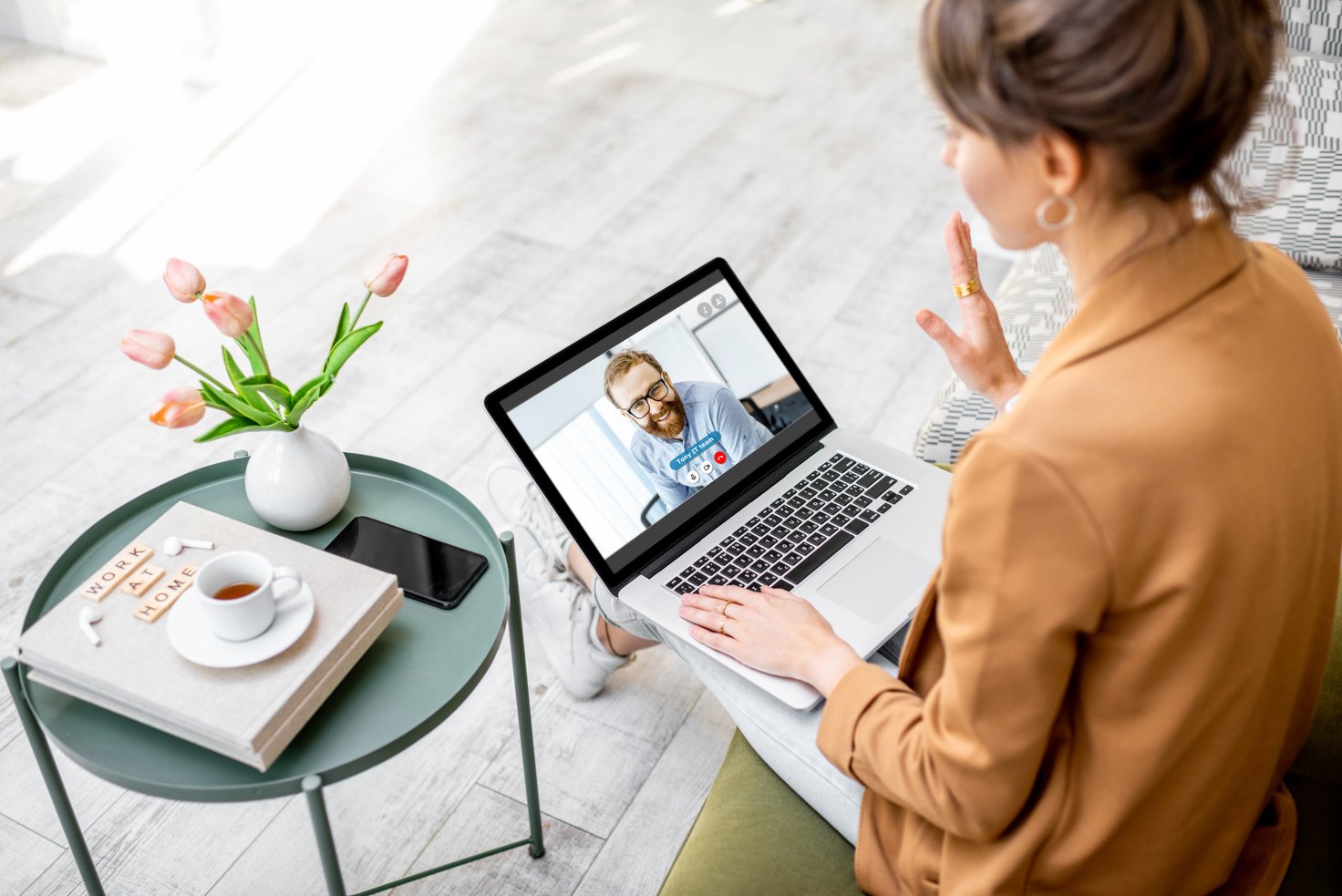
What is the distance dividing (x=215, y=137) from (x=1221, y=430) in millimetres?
3016

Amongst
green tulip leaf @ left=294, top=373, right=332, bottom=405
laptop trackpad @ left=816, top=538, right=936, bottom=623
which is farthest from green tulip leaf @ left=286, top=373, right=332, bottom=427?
laptop trackpad @ left=816, top=538, right=936, bottom=623

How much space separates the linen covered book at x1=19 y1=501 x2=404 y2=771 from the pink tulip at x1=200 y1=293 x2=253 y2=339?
221 millimetres

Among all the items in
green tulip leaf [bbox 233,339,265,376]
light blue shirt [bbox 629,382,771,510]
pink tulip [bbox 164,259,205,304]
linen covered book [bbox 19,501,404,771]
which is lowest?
light blue shirt [bbox 629,382,771,510]

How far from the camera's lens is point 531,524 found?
1689 mm

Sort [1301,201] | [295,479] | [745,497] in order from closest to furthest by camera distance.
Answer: [295,479]
[745,497]
[1301,201]

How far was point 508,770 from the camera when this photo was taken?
1655 mm

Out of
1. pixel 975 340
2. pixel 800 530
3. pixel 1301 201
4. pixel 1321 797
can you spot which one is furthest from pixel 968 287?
pixel 1301 201

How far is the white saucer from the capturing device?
1036 millimetres

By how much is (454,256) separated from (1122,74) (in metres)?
2.20

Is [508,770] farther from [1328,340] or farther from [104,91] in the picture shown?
[104,91]

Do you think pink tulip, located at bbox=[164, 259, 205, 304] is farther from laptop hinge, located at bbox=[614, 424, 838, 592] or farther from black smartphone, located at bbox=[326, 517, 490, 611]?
laptop hinge, located at bbox=[614, 424, 838, 592]

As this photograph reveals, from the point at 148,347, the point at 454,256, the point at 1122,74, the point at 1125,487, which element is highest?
the point at 1122,74

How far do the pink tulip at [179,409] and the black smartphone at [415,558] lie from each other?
0.76 feet

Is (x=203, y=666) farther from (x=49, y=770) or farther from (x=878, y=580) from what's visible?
(x=878, y=580)
